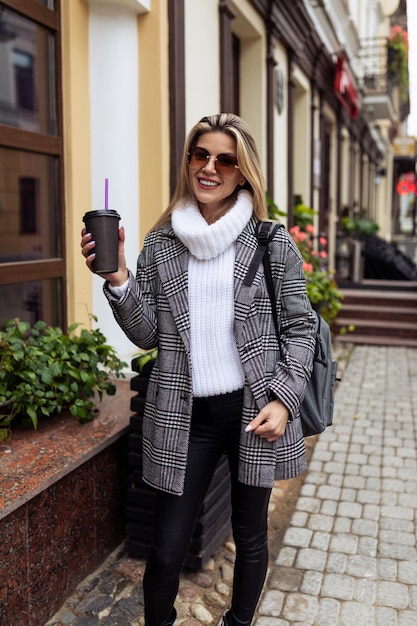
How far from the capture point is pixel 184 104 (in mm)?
4523

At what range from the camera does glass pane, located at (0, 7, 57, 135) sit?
362 cm

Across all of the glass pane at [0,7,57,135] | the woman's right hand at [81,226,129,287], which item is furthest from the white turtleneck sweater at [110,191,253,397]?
the glass pane at [0,7,57,135]

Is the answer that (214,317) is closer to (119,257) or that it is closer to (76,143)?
(119,257)

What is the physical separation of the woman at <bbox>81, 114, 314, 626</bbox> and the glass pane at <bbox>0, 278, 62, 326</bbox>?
1570 millimetres

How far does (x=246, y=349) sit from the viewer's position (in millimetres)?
2166

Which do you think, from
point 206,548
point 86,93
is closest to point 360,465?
point 206,548

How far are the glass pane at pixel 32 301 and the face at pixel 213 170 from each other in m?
1.69

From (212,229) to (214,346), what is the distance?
40 centimetres

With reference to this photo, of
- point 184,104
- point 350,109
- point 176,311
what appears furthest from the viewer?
point 350,109

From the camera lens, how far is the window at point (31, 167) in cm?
358

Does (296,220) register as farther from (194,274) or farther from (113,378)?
(194,274)

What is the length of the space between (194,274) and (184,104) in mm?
2656

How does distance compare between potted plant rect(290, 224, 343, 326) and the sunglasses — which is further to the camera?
potted plant rect(290, 224, 343, 326)

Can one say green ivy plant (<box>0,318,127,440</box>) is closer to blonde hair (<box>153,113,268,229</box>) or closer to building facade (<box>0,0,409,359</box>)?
building facade (<box>0,0,409,359</box>)
